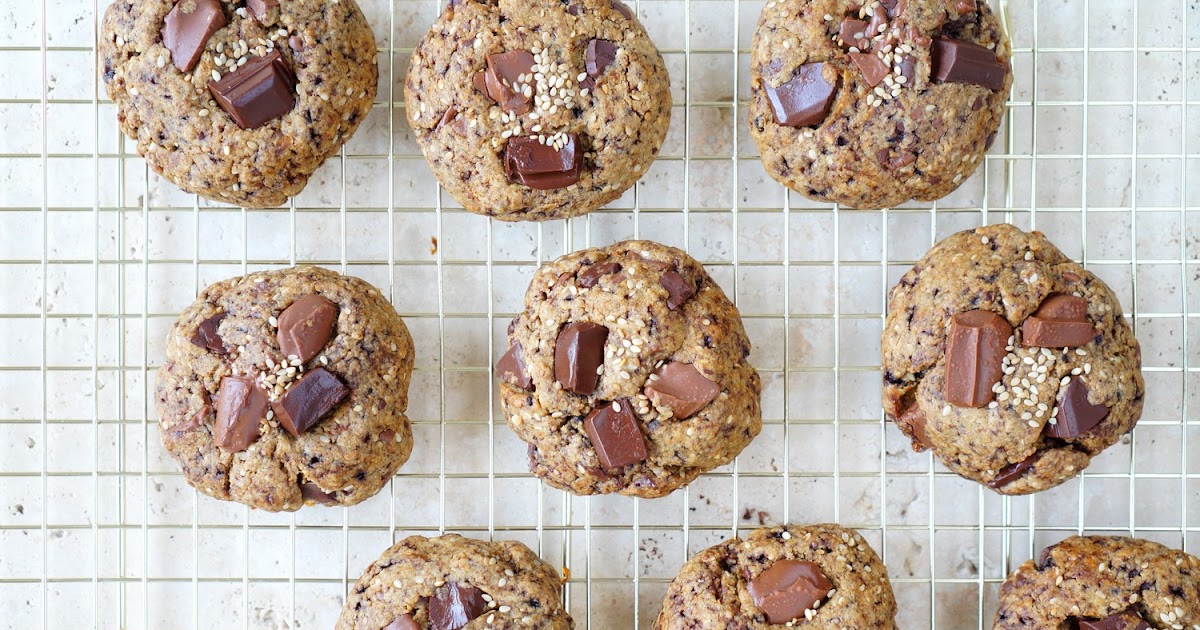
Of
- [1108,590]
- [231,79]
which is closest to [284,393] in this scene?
[231,79]

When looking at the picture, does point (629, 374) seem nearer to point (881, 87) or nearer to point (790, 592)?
point (790, 592)

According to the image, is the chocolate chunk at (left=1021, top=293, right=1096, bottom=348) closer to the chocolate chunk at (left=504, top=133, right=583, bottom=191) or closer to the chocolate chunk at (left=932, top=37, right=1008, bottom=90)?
the chocolate chunk at (left=932, top=37, right=1008, bottom=90)

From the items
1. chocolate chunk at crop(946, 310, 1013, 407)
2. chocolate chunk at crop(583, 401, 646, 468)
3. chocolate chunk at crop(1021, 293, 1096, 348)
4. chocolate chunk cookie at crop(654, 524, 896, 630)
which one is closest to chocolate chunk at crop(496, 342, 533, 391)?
chocolate chunk at crop(583, 401, 646, 468)

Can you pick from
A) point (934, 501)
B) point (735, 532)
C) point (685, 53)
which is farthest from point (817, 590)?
point (685, 53)

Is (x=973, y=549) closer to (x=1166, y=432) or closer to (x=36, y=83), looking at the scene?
(x=1166, y=432)

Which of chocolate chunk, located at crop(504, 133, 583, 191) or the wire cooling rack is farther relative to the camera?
the wire cooling rack

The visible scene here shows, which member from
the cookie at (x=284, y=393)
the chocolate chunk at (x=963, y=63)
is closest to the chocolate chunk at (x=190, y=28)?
the cookie at (x=284, y=393)
